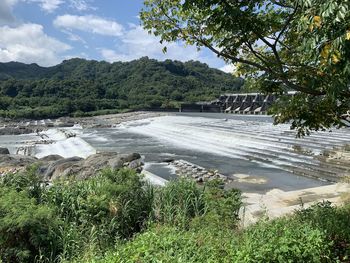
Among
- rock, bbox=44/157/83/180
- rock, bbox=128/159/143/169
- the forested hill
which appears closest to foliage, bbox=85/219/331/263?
rock, bbox=44/157/83/180

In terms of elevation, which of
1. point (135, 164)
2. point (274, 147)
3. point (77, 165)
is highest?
point (274, 147)

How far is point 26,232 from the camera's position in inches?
228

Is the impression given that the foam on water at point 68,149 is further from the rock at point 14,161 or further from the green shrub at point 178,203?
the green shrub at point 178,203

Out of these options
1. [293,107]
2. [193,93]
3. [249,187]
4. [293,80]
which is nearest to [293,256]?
[293,107]

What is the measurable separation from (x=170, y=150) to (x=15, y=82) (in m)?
109

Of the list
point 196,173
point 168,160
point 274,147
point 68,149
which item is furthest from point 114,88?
point 196,173

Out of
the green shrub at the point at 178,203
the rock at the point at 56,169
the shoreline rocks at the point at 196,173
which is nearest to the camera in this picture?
the green shrub at the point at 178,203

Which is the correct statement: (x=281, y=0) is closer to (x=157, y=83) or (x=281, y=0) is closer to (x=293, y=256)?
(x=293, y=256)

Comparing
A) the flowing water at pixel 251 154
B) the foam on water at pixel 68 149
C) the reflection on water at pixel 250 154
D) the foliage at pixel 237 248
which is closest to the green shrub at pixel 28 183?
the foliage at pixel 237 248

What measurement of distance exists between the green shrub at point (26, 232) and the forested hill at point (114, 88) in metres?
84.5

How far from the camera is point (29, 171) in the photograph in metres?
7.92

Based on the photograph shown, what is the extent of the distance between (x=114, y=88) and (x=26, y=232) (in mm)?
128000

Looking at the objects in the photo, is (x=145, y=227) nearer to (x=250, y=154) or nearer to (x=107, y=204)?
(x=107, y=204)

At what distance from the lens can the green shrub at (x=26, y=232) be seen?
559 centimetres
